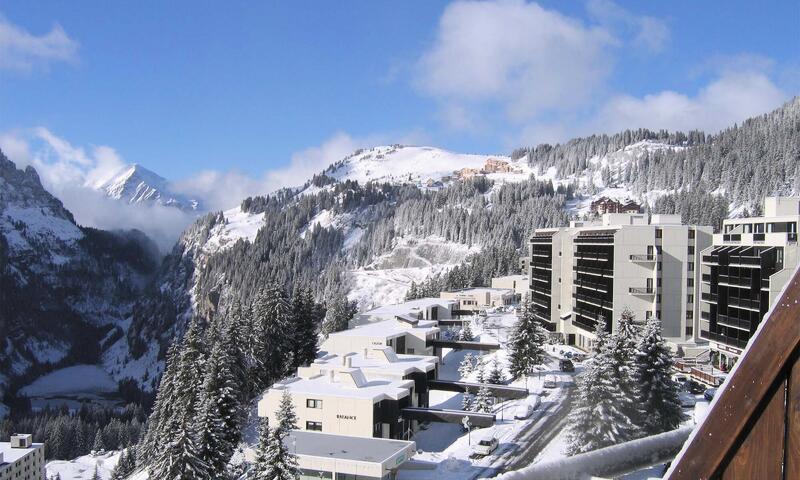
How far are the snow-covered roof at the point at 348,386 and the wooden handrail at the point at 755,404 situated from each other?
35.7 m

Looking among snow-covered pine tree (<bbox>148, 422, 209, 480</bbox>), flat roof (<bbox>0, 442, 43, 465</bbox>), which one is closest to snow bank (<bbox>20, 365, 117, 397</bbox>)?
flat roof (<bbox>0, 442, 43, 465</bbox>)

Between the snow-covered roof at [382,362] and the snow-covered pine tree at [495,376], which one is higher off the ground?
the snow-covered roof at [382,362]

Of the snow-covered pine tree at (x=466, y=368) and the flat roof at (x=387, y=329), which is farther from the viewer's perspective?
the snow-covered pine tree at (x=466, y=368)

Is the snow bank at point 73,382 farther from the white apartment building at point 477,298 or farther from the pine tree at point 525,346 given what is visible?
the pine tree at point 525,346

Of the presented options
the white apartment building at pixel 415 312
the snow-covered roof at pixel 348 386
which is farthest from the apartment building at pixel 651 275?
the snow-covered roof at pixel 348 386

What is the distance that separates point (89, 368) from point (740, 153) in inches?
8042

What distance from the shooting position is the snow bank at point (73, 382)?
530ft

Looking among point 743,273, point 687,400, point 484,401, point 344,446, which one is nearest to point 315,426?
point 344,446

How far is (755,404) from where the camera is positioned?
1.90 m

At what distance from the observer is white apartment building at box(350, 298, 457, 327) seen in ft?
218

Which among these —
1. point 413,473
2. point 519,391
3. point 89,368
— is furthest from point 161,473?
point 89,368

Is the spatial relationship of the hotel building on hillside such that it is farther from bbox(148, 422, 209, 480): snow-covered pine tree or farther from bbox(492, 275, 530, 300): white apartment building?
bbox(492, 275, 530, 300): white apartment building

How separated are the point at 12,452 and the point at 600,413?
6421cm

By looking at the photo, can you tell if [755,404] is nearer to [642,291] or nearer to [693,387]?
[693,387]
